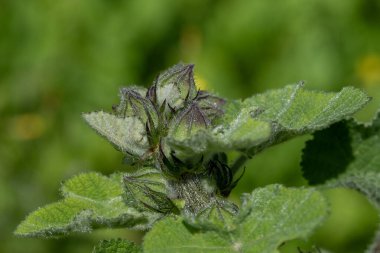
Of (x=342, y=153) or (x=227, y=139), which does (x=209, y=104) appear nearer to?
(x=227, y=139)

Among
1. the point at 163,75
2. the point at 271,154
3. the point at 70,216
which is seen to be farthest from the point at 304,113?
the point at 271,154

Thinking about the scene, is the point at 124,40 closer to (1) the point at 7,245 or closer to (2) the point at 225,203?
(1) the point at 7,245

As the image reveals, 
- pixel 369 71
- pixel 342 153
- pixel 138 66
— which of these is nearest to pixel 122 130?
pixel 342 153

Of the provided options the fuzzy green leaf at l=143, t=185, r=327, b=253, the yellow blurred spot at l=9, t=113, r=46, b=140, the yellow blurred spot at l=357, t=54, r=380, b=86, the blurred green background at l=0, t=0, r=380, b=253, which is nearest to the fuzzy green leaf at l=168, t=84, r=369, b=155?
the fuzzy green leaf at l=143, t=185, r=327, b=253

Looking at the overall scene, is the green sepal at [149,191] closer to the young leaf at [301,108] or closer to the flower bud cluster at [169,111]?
the flower bud cluster at [169,111]

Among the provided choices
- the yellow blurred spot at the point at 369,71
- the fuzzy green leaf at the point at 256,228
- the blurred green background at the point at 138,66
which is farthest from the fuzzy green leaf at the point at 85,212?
the yellow blurred spot at the point at 369,71

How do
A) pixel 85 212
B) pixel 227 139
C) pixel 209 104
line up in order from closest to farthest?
pixel 227 139 → pixel 85 212 → pixel 209 104

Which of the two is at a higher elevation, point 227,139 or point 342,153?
point 342,153

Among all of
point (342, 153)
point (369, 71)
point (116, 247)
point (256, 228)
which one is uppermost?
point (369, 71)
